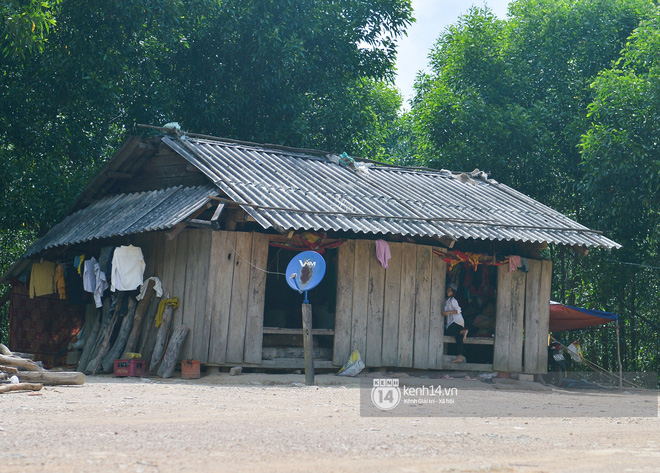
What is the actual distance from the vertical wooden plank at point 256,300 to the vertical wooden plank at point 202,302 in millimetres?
657

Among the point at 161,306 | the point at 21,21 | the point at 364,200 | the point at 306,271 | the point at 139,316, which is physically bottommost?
the point at 139,316

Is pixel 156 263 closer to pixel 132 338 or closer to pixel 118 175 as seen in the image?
pixel 132 338

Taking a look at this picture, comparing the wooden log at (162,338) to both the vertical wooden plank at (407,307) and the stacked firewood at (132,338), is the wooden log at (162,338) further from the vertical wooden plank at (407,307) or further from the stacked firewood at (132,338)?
the vertical wooden plank at (407,307)

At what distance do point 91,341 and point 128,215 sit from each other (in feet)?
7.83

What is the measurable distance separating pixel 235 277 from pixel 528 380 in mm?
6057

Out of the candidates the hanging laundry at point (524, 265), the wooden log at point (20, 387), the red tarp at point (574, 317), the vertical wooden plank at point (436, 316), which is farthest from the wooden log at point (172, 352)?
the red tarp at point (574, 317)

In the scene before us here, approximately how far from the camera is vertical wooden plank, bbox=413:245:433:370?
46.2ft

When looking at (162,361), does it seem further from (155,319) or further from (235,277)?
(235,277)

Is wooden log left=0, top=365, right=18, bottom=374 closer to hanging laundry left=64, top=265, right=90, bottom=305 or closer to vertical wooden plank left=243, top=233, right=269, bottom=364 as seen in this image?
vertical wooden plank left=243, top=233, right=269, bottom=364

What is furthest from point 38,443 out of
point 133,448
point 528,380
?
point 528,380

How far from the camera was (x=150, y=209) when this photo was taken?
44.0ft

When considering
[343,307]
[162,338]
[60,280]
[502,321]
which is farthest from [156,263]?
[502,321]

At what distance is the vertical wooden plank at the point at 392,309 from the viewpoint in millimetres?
13781

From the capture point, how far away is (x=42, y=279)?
1562cm
